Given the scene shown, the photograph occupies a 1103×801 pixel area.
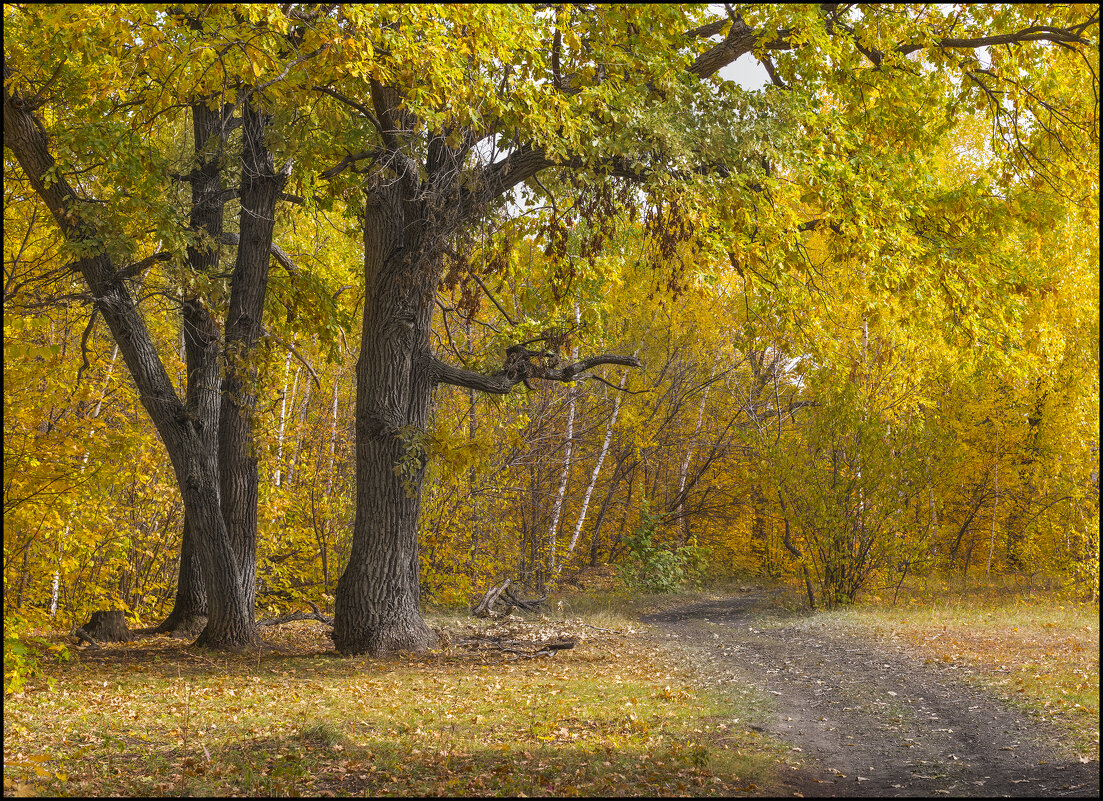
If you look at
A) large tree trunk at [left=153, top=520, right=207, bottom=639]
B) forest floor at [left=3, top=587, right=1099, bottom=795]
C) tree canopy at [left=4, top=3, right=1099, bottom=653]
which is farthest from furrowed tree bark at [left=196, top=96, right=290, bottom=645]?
forest floor at [left=3, top=587, right=1099, bottom=795]

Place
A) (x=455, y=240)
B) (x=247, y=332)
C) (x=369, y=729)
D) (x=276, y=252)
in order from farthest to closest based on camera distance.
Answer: (x=276, y=252)
(x=247, y=332)
(x=455, y=240)
(x=369, y=729)

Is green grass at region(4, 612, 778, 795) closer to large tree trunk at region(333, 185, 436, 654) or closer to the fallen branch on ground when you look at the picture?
large tree trunk at region(333, 185, 436, 654)

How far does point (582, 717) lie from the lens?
21.6 feet

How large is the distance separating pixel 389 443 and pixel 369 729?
400cm

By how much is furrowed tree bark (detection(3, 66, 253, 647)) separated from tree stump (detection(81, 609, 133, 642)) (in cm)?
173

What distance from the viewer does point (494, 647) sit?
10.8m

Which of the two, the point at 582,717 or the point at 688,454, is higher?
the point at 688,454

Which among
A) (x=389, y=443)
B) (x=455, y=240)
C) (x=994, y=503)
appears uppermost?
(x=455, y=240)

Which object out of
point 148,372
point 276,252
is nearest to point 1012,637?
point 148,372

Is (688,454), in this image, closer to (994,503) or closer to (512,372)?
(994,503)

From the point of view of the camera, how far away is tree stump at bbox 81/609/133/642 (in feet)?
35.2

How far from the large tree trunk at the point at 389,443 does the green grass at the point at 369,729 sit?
504 millimetres

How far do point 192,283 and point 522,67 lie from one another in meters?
4.20

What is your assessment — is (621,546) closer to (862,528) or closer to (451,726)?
(862,528)
